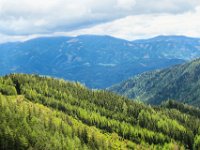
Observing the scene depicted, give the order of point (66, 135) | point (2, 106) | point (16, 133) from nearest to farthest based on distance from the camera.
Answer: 1. point (16, 133)
2. point (2, 106)
3. point (66, 135)

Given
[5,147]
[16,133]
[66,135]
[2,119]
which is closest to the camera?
[5,147]

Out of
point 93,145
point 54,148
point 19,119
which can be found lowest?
point 93,145

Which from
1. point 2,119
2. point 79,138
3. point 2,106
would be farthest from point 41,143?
point 79,138

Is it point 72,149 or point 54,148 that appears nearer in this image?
point 54,148

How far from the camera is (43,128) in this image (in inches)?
6860

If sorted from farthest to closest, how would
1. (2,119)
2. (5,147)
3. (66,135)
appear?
1. (66,135)
2. (2,119)
3. (5,147)

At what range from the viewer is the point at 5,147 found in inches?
5330

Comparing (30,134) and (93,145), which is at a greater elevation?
(30,134)

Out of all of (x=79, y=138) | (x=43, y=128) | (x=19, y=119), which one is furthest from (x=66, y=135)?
(x=19, y=119)

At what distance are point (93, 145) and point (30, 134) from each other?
5116 cm

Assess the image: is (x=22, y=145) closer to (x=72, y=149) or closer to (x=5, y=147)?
(x=5, y=147)

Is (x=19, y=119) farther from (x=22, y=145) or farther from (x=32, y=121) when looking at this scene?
(x=22, y=145)

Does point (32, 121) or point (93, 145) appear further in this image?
point (93, 145)

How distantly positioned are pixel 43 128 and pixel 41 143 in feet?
77.9
